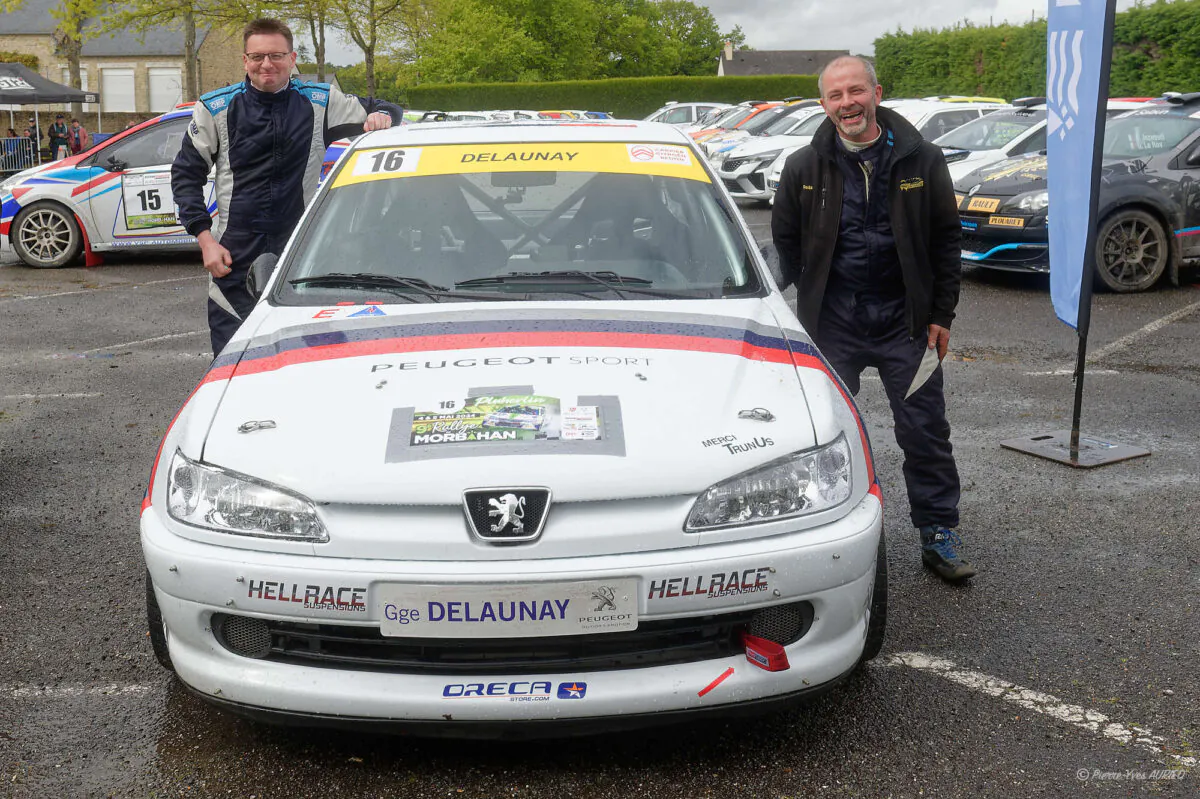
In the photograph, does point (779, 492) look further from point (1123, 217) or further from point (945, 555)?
point (1123, 217)

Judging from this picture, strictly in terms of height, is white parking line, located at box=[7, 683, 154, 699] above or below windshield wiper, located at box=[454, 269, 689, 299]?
below

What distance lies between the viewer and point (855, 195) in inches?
159

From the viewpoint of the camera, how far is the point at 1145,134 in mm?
10617

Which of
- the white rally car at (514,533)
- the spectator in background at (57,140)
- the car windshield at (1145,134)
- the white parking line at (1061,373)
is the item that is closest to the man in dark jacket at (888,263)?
the white rally car at (514,533)

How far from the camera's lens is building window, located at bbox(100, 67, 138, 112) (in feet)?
194

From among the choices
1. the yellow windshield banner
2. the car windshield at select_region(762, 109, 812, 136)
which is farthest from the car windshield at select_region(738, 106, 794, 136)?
the yellow windshield banner

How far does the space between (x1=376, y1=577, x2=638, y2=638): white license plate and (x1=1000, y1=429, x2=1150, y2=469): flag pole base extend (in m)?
3.58

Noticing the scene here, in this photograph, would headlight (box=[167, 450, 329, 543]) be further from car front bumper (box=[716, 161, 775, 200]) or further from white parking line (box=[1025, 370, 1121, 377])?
car front bumper (box=[716, 161, 775, 200])

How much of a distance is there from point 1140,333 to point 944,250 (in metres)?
5.29

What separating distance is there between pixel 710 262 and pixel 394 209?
1.08m

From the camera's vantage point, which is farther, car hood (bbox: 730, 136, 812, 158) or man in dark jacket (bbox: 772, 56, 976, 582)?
car hood (bbox: 730, 136, 812, 158)

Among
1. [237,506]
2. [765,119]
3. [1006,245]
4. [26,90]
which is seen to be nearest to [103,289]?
[1006,245]

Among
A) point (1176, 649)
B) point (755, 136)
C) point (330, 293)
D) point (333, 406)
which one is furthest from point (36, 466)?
point (755, 136)

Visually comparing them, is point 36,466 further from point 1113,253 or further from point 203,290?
point 1113,253
